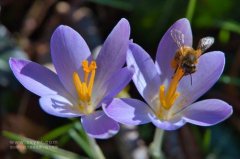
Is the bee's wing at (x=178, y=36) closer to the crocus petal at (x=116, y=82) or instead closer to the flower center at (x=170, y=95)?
the flower center at (x=170, y=95)

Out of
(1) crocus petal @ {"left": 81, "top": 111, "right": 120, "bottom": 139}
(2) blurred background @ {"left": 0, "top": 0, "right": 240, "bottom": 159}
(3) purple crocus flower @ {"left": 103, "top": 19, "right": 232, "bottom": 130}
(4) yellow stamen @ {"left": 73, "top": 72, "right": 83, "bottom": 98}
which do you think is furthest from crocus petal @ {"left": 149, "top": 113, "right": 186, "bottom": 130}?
(2) blurred background @ {"left": 0, "top": 0, "right": 240, "bottom": 159}

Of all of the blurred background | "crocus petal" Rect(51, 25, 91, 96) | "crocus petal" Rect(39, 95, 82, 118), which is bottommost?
the blurred background

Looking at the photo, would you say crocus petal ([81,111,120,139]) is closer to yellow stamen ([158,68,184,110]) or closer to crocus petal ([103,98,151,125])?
crocus petal ([103,98,151,125])

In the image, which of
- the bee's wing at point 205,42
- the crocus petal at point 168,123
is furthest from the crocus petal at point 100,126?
the bee's wing at point 205,42

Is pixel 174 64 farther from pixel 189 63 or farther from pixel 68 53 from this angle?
pixel 68 53

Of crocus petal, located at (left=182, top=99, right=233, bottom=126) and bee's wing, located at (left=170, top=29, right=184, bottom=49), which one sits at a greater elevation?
bee's wing, located at (left=170, top=29, right=184, bottom=49)

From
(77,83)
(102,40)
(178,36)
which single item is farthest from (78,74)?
(102,40)
